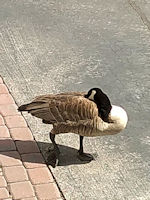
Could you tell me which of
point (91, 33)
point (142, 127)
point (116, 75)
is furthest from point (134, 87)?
point (91, 33)

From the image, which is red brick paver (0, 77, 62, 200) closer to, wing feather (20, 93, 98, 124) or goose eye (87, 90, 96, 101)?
wing feather (20, 93, 98, 124)

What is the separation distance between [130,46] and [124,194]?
9.69ft

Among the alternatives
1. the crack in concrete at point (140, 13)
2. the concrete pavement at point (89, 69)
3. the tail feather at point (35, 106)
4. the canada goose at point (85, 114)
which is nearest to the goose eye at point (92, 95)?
the canada goose at point (85, 114)

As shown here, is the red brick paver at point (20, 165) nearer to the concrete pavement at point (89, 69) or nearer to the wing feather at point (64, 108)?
the concrete pavement at point (89, 69)

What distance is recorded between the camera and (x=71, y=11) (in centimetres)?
814

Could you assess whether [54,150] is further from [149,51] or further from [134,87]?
[149,51]

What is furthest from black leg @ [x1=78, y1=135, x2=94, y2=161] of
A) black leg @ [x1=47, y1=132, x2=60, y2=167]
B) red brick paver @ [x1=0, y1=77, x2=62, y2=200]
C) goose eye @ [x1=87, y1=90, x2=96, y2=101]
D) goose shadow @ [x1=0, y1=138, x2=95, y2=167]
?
goose eye @ [x1=87, y1=90, x2=96, y2=101]

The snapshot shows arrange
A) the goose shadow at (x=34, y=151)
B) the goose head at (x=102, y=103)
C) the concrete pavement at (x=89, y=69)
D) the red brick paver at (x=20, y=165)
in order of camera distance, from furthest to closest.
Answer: the goose shadow at (x=34, y=151) < the concrete pavement at (x=89, y=69) < the goose head at (x=102, y=103) < the red brick paver at (x=20, y=165)

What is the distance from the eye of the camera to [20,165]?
5.04 m

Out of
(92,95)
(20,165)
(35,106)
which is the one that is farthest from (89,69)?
(20,165)

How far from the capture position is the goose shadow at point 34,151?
203 inches

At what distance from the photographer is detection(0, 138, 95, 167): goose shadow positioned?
5148 mm

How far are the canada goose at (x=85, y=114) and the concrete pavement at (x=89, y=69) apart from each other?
1.26ft

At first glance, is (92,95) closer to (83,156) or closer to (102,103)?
(102,103)
